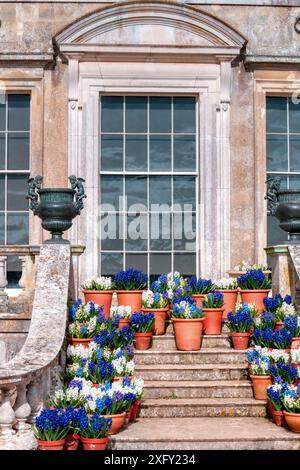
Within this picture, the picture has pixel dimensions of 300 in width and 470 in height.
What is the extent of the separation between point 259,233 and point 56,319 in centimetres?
469

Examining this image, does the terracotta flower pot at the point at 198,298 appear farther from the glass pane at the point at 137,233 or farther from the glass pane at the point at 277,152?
the glass pane at the point at 277,152

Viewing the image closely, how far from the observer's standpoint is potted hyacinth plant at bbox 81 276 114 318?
8875 mm

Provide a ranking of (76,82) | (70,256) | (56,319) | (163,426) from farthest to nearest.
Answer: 1. (76,82)
2. (70,256)
3. (56,319)
4. (163,426)

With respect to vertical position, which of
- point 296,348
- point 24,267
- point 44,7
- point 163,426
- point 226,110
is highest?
point 44,7

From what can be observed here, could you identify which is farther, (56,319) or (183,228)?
(183,228)

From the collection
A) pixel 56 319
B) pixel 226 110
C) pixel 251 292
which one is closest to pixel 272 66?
pixel 226 110

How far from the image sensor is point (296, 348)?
8.04m

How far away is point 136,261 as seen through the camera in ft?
38.8

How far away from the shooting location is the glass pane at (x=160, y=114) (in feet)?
39.0

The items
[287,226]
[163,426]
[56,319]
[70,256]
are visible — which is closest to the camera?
[163,426]

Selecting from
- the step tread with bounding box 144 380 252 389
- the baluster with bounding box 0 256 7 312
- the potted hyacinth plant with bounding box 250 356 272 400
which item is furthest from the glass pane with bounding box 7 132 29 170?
the potted hyacinth plant with bounding box 250 356 272 400

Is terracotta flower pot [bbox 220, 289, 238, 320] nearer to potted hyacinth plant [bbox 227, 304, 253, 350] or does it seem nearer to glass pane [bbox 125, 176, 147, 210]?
potted hyacinth plant [bbox 227, 304, 253, 350]

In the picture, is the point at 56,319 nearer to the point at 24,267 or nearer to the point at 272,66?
the point at 24,267

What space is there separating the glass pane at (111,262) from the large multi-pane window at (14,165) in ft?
3.67
